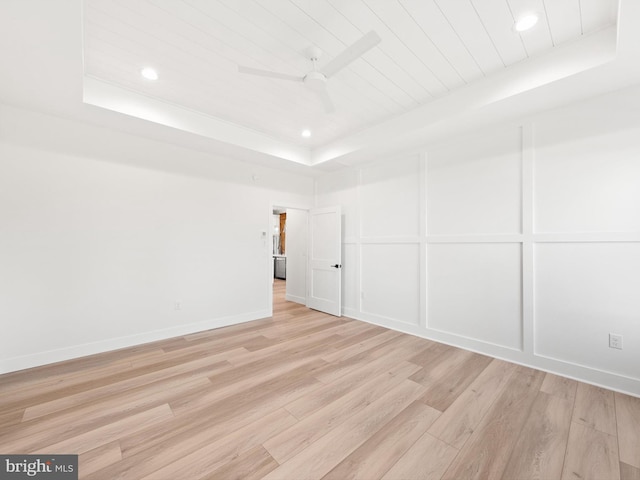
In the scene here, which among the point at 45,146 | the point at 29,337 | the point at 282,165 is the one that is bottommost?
the point at 29,337

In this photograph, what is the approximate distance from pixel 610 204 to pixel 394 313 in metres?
2.71

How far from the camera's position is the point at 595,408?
6.98ft

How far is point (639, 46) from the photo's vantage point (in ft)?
6.24

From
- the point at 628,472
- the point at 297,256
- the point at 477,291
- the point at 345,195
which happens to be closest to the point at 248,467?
the point at 628,472

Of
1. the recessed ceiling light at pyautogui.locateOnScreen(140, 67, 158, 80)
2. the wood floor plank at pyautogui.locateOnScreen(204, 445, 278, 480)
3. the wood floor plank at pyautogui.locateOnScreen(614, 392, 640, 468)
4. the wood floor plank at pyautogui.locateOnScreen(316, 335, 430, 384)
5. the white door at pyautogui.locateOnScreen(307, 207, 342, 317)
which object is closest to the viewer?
the wood floor plank at pyautogui.locateOnScreen(204, 445, 278, 480)

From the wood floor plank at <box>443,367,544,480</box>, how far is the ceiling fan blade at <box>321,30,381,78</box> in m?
2.74

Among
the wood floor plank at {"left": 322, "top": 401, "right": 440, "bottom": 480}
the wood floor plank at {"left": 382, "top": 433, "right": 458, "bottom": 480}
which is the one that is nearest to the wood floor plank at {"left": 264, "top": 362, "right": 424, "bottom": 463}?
the wood floor plank at {"left": 322, "top": 401, "right": 440, "bottom": 480}

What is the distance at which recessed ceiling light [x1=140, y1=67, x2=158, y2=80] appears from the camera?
2.56m

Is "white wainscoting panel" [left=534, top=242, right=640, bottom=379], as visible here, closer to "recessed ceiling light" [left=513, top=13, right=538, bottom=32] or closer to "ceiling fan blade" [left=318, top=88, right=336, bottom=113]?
"recessed ceiling light" [left=513, top=13, right=538, bottom=32]

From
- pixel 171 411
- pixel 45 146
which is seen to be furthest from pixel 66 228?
pixel 171 411

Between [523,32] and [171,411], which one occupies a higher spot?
[523,32]

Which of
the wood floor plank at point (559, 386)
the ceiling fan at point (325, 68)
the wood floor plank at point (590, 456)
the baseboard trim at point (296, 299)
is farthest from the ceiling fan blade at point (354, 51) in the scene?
the baseboard trim at point (296, 299)

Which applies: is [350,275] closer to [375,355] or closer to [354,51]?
[375,355]

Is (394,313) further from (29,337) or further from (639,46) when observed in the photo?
(29,337)
